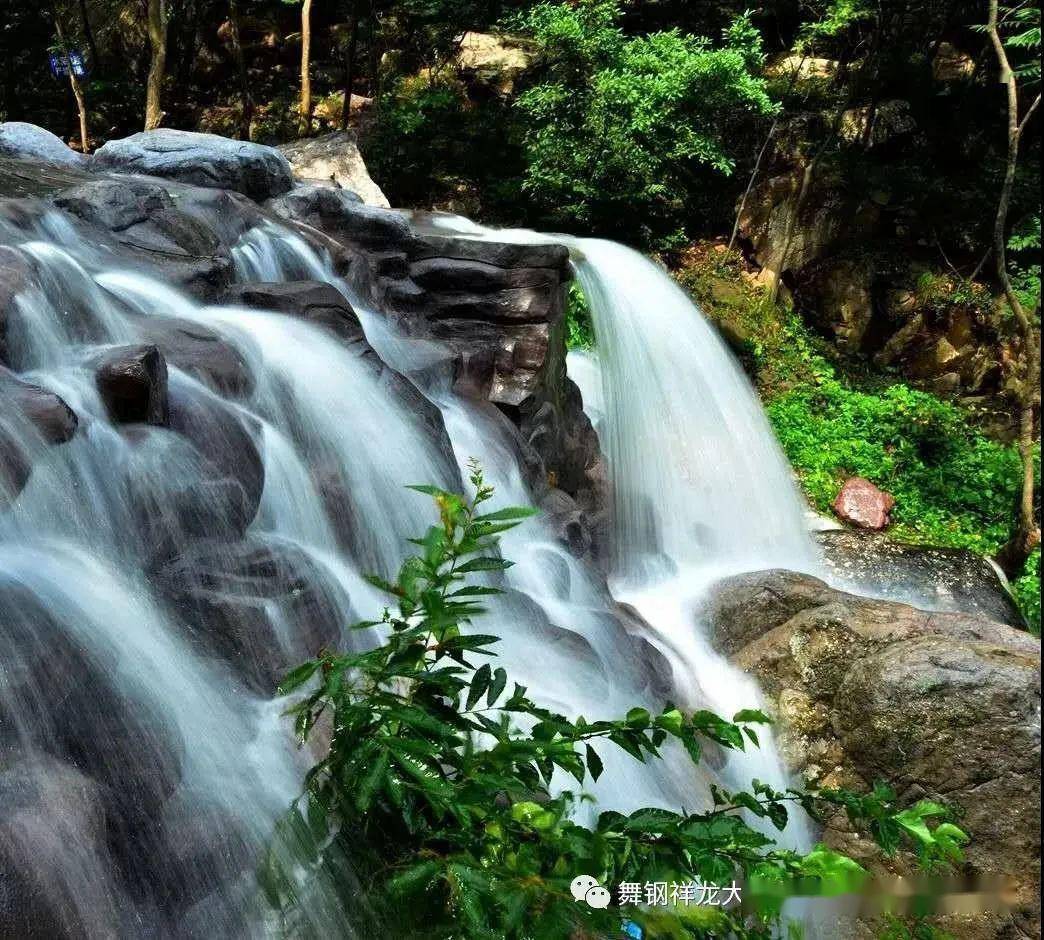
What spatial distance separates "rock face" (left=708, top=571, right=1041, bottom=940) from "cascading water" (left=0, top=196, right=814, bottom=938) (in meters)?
0.33

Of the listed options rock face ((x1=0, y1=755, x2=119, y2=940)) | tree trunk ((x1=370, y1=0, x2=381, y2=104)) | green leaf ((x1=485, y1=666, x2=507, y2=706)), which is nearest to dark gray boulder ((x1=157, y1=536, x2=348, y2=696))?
rock face ((x1=0, y1=755, x2=119, y2=940))

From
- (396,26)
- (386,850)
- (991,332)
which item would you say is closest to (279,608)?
(386,850)

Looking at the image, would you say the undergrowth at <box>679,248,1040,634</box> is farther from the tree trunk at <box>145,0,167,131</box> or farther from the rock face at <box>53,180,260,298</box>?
the tree trunk at <box>145,0,167,131</box>

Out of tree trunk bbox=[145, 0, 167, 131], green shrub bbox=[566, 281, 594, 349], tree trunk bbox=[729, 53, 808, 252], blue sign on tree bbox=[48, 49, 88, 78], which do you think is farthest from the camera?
blue sign on tree bbox=[48, 49, 88, 78]

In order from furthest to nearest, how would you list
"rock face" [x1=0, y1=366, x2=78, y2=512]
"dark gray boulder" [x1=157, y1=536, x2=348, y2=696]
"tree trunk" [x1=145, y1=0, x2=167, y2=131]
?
1. "tree trunk" [x1=145, y1=0, x2=167, y2=131]
2. "dark gray boulder" [x1=157, y1=536, x2=348, y2=696]
3. "rock face" [x1=0, y1=366, x2=78, y2=512]

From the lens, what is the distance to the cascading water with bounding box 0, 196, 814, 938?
2.28 metres

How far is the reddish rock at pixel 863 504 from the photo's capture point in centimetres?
1047

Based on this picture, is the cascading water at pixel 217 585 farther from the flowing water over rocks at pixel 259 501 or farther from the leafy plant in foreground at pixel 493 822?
the leafy plant in foreground at pixel 493 822

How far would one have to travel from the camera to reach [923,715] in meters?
4.52

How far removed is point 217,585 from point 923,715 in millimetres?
3463

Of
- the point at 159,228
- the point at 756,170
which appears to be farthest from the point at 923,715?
the point at 756,170

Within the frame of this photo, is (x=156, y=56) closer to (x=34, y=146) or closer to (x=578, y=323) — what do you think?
(x=34, y=146)

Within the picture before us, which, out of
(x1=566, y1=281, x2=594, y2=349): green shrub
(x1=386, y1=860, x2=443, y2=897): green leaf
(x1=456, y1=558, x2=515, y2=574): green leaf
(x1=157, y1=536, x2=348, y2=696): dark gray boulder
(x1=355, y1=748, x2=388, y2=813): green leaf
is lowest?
(x1=566, y1=281, x2=594, y2=349): green shrub

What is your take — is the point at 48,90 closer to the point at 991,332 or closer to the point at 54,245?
the point at 54,245
